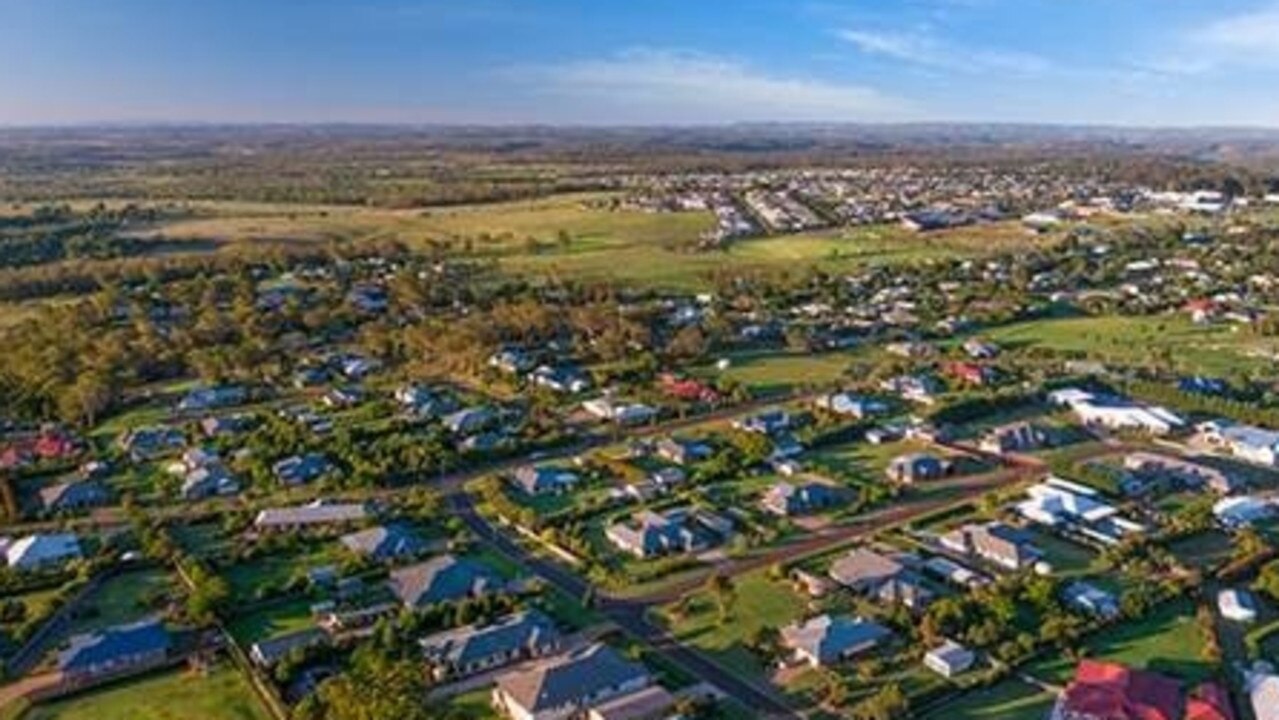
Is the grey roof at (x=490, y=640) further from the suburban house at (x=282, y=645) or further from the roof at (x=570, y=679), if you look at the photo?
the suburban house at (x=282, y=645)

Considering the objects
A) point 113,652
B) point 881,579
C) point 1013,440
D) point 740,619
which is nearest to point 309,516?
point 113,652

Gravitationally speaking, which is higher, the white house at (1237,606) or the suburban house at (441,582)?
the white house at (1237,606)

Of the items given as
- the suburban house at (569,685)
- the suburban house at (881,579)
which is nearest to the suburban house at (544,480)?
the suburban house at (881,579)

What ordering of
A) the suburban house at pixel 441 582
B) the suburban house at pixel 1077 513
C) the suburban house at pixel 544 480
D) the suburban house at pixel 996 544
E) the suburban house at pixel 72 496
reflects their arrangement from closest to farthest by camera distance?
the suburban house at pixel 441 582, the suburban house at pixel 996 544, the suburban house at pixel 1077 513, the suburban house at pixel 72 496, the suburban house at pixel 544 480

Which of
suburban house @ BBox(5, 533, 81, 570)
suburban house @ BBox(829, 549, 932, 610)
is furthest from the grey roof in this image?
suburban house @ BBox(5, 533, 81, 570)

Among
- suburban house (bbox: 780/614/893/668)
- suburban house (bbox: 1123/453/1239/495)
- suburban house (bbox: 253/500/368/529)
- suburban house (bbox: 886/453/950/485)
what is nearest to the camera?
suburban house (bbox: 780/614/893/668)

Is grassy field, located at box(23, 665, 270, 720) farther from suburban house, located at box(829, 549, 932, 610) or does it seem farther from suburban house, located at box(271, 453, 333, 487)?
suburban house, located at box(829, 549, 932, 610)

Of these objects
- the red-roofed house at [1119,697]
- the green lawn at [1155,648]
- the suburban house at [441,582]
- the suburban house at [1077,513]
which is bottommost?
the suburban house at [441,582]

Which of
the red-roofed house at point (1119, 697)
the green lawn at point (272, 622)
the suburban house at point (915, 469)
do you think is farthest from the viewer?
the suburban house at point (915, 469)
